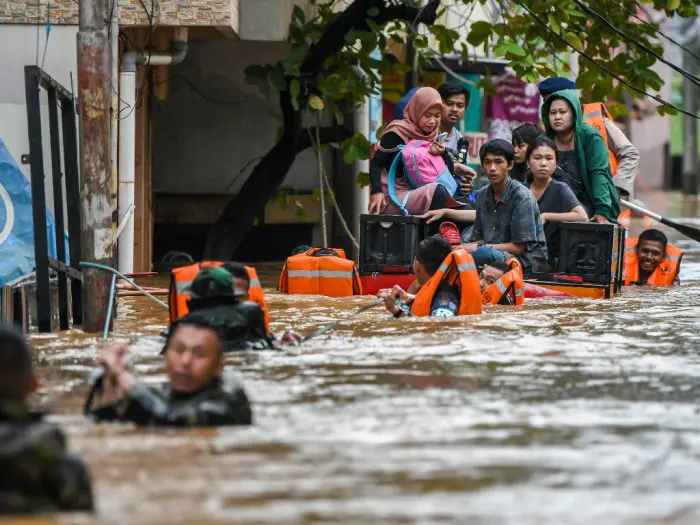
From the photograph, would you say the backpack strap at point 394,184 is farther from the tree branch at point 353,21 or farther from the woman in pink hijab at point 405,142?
the tree branch at point 353,21

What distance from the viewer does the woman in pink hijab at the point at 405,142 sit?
49.0 feet

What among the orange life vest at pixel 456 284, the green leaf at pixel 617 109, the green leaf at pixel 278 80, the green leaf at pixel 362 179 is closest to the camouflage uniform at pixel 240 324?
the orange life vest at pixel 456 284

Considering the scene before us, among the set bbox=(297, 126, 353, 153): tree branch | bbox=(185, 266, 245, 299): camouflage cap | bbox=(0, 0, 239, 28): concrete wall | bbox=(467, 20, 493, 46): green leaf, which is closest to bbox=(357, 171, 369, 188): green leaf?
bbox=(297, 126, 353, 153): tree branch

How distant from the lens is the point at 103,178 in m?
11.1

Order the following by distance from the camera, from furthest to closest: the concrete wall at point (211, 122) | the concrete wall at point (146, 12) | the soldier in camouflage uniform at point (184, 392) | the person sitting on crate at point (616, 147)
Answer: the concrete wall at point (211, 122), the person sitting on crate at point (616, 147), the concrete wall at point (146, 12), the soldier in camouflage uniform at point (184, 392)

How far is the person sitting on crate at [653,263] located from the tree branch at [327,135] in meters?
3.88

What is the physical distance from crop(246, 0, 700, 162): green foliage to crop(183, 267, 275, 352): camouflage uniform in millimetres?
6832

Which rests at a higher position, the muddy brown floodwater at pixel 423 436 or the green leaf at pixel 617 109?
the green leaf at pixel 617 109

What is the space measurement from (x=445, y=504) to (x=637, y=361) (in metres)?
4.20

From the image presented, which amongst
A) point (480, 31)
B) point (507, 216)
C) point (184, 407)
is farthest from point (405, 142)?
point (184, 407)

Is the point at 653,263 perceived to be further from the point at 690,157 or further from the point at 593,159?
the point at 690,157

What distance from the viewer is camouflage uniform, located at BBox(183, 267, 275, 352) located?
30.2 feet

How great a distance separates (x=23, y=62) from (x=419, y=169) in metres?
3.76

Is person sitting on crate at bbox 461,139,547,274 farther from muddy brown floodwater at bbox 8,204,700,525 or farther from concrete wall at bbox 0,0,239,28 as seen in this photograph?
concrete wall at bbox 0,0,239,28
